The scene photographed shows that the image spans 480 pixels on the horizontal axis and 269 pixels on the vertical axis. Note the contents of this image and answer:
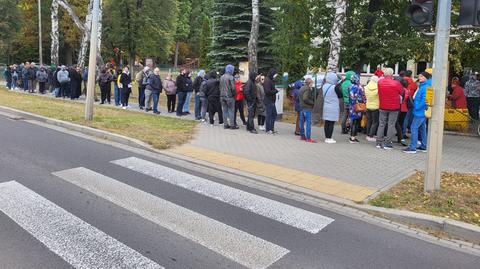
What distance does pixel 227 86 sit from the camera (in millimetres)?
12641

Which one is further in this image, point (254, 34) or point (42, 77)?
point (42, 77)

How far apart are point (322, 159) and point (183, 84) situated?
24.9ft

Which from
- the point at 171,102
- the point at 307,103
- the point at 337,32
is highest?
the point at 337,32

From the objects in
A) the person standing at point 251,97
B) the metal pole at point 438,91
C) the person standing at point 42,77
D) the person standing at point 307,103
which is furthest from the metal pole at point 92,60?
the person standing at point 42,77

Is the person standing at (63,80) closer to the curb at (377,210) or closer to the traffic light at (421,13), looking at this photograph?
the curb at (377,210)

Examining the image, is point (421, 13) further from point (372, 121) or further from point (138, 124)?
point (138, 124)

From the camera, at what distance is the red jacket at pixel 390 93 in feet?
33.7

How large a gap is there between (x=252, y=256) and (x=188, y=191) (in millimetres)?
2410

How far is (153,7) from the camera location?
42812 millimetres

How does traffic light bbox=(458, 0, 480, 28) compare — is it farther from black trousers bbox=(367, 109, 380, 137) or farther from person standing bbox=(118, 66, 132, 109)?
person standing bbox=(118, 66, 132, 109)

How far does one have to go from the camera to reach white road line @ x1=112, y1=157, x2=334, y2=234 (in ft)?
18.7

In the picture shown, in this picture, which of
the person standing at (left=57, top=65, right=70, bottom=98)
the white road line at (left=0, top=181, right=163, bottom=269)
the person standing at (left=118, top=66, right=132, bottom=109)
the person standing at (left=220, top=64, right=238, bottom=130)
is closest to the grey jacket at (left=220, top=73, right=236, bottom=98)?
the person standing at (left=220, top=64, right=238, bottom=130)

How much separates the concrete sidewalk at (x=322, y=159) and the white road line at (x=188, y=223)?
7.22 feet

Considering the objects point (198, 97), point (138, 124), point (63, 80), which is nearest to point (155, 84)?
point (198, 97)
